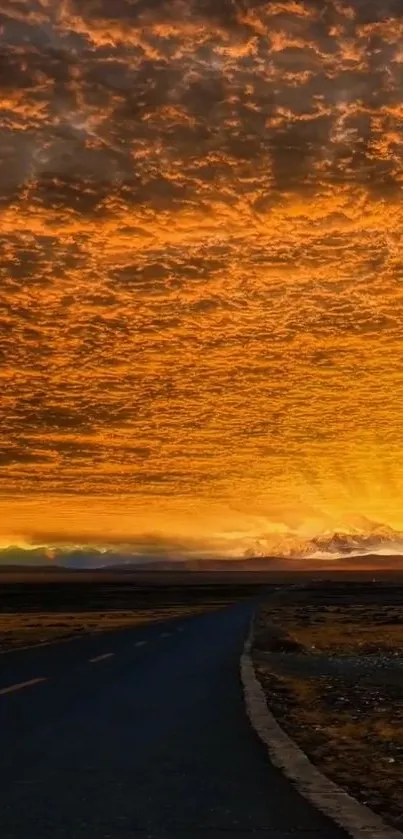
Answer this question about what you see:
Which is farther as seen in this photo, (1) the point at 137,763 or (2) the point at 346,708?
(2) the point at 346,708

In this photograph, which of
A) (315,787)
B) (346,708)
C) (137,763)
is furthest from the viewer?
(346,708)

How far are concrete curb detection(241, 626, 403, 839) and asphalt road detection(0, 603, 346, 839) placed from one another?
0.12 metres

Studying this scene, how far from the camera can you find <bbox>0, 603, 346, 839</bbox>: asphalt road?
7.54 m

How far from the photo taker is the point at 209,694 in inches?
693

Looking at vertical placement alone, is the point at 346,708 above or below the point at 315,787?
above

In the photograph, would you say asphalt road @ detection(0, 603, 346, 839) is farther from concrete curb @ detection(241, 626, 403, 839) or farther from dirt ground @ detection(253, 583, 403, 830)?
dirt ground @ detection(253, 583, 403, 830)

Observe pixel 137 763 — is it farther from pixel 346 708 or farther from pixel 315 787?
pixel 346 708

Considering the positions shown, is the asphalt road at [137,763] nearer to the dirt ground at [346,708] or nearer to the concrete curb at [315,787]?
the concrete curb at [315,787]

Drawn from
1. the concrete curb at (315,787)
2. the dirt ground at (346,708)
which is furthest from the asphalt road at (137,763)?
the dirt ground at (346,708)

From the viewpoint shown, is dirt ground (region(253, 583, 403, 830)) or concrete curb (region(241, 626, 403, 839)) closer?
concrete curb (region(241, 626, 403, 839))

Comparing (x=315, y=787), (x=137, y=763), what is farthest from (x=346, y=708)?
(x=315, y=787)

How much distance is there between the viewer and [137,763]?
10297 mm

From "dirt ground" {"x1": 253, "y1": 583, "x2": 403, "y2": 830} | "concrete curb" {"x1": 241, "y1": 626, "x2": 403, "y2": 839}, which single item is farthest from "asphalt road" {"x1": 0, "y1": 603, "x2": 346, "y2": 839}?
"dirt ground" {"x1": 253, "y1": 583, "x2": 403, "y2": 830}

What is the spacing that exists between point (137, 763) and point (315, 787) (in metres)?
1.97
